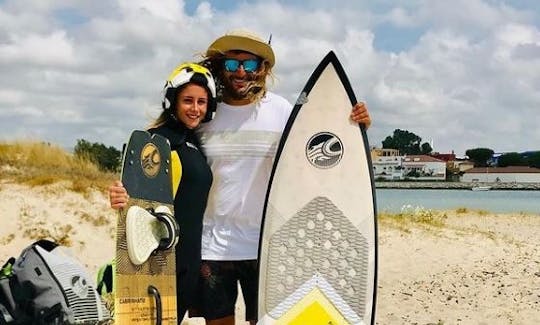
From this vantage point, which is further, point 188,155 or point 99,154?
point 99,154

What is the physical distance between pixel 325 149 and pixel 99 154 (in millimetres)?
10316

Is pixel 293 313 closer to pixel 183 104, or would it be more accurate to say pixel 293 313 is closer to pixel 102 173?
pixel 183 104

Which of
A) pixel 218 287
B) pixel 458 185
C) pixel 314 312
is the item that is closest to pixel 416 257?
pixel 314 312

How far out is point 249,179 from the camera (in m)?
3.05

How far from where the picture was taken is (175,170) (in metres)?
3.01

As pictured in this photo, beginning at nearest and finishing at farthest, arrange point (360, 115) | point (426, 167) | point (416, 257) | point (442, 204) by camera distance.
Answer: point (360, 115), point (416, 257), point (442, 204), point (426, 167)

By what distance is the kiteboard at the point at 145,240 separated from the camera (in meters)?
3.03

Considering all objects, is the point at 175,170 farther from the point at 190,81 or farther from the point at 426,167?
the point at 426,167

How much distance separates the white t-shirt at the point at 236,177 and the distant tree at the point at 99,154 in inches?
366

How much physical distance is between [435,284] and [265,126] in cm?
508

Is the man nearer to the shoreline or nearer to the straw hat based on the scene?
the straw hat

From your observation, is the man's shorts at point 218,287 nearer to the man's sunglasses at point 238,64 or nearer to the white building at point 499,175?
the man's sunglasses at point 238,64

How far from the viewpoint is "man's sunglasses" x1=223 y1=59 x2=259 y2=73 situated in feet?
9.97

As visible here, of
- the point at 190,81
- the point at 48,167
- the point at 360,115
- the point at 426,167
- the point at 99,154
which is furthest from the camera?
the point at 426,167
